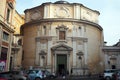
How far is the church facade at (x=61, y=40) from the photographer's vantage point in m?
42.4

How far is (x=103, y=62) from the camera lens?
→ 155 feet

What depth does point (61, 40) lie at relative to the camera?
42.5 meters

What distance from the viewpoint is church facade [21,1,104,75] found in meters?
42.4

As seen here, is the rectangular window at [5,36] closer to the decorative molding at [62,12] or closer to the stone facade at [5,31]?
the stone facade at [5,31]

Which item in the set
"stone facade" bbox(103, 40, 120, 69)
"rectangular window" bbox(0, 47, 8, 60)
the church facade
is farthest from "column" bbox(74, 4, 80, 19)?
"rectangular window" bbox(0, 47, 8, 60)

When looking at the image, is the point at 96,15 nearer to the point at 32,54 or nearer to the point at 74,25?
the point at 74,25

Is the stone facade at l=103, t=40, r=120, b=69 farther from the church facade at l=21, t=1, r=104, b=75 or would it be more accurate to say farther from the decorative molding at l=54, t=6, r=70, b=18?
the decorative molding at l=54, t=6, r=70, b=18

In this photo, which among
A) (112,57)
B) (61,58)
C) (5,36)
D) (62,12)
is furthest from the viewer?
(112,57)

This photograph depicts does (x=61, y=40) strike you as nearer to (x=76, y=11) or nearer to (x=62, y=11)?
(x=62, y=11)

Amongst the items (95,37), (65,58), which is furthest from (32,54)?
(95,37)

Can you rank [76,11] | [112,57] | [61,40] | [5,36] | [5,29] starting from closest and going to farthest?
[5,29] < [5,36] < [61,40] < [76,11] < [112,57]

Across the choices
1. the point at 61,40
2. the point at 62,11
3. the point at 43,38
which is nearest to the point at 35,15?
the point at 62,11

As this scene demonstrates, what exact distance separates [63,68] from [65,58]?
77.0 inches

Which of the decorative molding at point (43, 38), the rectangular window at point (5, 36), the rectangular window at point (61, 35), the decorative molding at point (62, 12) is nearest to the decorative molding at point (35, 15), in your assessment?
the decorative molding at point (62, 12)
